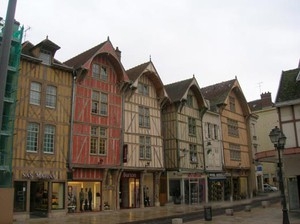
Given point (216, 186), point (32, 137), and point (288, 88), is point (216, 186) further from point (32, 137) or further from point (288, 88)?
point (32, 137)

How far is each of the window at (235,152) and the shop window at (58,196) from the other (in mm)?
22034

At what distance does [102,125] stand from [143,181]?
21.0ft

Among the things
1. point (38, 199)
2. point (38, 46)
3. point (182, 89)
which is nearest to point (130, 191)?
point (38, 199)

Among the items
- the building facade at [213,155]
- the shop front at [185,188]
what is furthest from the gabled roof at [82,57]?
the building facade at [213,155]

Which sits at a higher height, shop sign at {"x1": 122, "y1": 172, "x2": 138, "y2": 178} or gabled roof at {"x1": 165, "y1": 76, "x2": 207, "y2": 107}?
gabled roof at {"x1": 165, "y1": 76, "x2": 207, "y2": 107}

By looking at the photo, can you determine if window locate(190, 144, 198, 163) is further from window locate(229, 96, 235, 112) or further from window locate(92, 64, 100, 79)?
window locate(92, 64, 100, 79)

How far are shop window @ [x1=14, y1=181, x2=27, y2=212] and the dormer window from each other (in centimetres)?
744

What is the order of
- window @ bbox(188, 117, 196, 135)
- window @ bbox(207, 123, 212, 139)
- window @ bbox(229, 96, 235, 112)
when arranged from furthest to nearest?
1. window @ bbox(229, 96, 235, 112)
2. window @ bbox(207, 123, 212, 139)
3. window @ bbox(188, 117, 196, 135)

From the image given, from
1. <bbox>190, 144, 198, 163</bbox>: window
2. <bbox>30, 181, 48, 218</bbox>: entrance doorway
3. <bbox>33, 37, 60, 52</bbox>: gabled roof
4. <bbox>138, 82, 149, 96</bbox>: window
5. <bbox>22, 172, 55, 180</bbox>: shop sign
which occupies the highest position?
<bbox>33, 37, 60, 52</bbox>: gabled roof

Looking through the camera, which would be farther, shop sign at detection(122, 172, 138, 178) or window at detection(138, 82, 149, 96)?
window at detection(138, 82, 149, 96)

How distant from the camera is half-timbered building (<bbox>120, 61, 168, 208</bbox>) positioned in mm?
26844

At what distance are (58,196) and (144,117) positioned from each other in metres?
9.80

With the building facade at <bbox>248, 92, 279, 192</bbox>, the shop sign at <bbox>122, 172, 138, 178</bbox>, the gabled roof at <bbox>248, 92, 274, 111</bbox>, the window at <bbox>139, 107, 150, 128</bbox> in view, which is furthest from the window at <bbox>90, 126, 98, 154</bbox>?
the gabled roof at <bbox>248, 92, 274, 111</bbox>

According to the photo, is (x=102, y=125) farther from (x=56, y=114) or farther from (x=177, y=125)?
(x=177, y=125)
